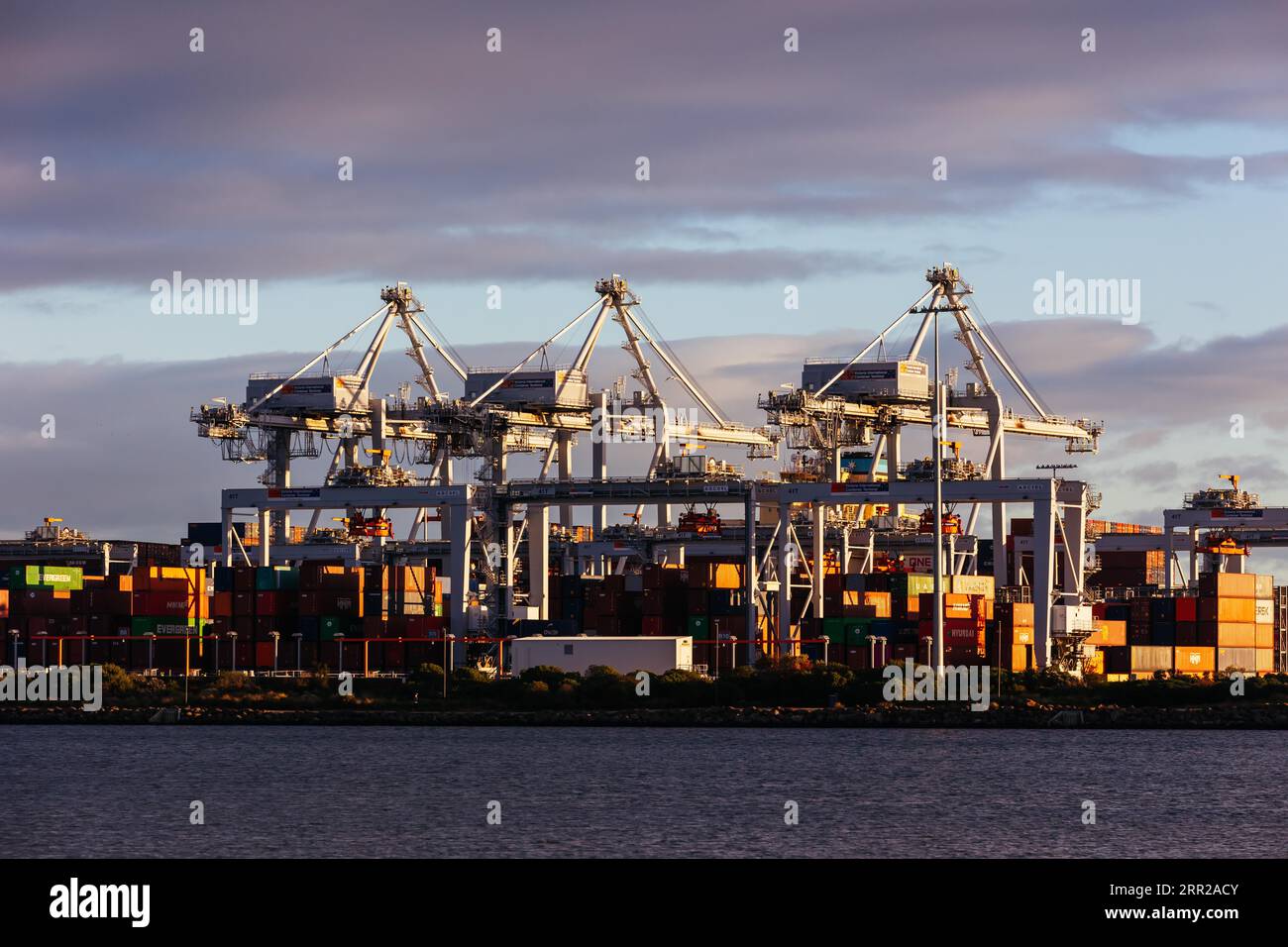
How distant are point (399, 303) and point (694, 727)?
4105 cm

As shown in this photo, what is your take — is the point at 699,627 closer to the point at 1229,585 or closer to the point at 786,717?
the point at 786,717

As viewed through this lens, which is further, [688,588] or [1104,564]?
[1104,564]

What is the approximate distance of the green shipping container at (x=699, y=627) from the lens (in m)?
86.9

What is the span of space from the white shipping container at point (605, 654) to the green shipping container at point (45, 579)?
22.9 meters

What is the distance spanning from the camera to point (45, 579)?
9144 centimetres

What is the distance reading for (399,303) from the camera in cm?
11000

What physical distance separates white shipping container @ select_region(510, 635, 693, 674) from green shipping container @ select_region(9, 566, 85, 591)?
22.9 meters

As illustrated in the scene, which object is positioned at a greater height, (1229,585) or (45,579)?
(45,579)

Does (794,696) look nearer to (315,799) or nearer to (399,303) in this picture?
(315,799)

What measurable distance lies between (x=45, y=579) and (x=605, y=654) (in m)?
28.3

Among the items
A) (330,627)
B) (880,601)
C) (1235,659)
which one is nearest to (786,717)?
(880,601)

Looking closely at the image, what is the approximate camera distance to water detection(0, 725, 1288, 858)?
41500mm

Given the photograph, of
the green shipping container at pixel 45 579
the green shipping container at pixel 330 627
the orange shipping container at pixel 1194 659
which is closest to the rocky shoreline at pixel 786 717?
the green shipping container at pixel 330 627
